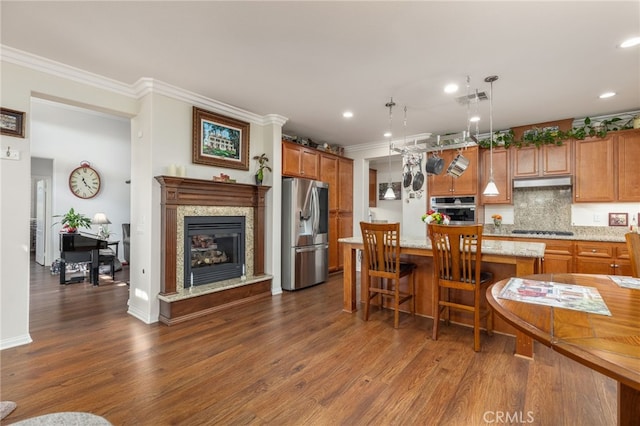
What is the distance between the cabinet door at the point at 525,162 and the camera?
4.46 m

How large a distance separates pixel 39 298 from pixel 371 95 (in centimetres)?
494

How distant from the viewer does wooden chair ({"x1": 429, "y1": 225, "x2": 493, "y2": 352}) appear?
2.57 m

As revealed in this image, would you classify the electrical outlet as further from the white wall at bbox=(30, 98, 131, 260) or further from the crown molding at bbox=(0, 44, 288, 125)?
the white wall at bbox=(30, 98, 131, 260)

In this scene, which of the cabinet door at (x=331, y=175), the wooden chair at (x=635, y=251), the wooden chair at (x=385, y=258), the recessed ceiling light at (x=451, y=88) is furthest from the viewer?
the cabinet door at (x=331, y=175)

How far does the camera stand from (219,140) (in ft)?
12.6

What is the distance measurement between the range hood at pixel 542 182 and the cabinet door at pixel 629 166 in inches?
21.4

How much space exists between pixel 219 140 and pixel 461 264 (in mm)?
3114

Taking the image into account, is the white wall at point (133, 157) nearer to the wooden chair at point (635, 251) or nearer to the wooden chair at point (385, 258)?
the wooden chair at point (385, 258)

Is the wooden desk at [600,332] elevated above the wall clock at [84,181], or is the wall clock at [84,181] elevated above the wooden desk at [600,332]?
the wall clock at [84,181]

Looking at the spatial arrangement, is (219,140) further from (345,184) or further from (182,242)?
(345,184)

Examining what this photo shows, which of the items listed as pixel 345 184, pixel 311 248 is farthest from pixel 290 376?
pixel 345 184

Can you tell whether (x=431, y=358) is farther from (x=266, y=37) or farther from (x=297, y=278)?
(x=266, y=37)

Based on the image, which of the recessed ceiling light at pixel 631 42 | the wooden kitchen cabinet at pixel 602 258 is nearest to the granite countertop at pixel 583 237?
the wooden kitchen cabinet at pixel 602 258

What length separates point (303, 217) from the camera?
4.66m
